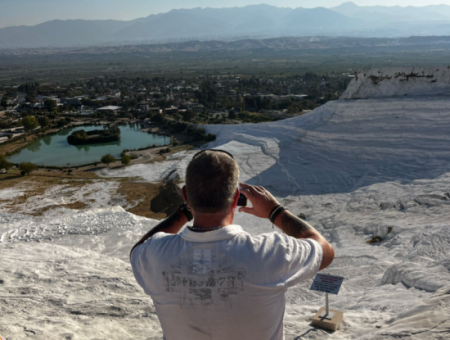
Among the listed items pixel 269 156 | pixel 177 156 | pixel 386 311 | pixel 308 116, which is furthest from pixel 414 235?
pixel 177 156

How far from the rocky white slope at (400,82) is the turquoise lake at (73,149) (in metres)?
17.1

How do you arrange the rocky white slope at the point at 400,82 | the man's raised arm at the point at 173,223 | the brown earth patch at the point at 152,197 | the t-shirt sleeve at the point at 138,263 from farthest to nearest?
1. the rocky white slope at the point at 400,82
2. the brown earth patch at the point at 152,197
3. the man's raised arm at the point at 173,223
4. the t-shirt sleeve at the point at 138,263

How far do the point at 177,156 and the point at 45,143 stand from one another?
1683 centimetres

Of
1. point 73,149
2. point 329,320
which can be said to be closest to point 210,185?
point 329,320

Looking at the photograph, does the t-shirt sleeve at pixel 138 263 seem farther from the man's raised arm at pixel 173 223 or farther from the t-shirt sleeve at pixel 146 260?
the man's raised arm at pixel 173 223

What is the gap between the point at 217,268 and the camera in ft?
5.24

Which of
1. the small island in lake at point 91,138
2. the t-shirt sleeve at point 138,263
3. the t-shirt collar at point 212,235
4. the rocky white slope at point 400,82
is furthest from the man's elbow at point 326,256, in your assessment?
the small island in lake at point 91,138

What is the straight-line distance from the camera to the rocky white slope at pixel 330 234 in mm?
4133

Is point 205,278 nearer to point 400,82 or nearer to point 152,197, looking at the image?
point 152,197

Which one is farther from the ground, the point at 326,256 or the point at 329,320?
the point at 326,256

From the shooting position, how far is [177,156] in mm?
22750

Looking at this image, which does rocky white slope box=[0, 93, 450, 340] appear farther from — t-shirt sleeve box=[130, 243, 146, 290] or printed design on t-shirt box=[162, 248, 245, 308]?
t-shirt sleeve box=[130, 243, 146, 290]

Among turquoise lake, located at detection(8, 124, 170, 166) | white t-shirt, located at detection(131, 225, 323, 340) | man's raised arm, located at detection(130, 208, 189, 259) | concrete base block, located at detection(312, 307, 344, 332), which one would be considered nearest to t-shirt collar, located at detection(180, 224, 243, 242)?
white t-shirt, located at detection(131, 225, 323, 340)

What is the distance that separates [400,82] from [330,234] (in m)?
9.57
